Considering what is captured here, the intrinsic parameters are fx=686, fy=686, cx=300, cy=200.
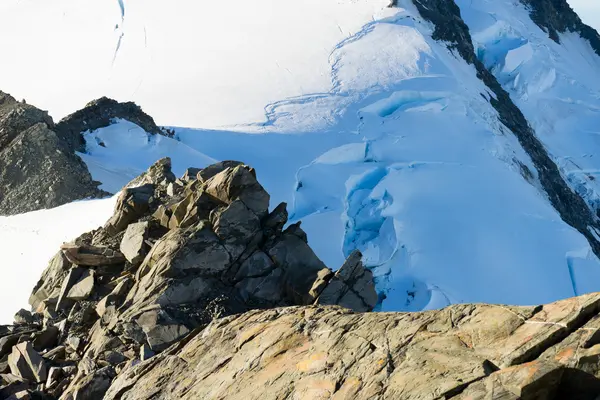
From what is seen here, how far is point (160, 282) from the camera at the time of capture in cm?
1070

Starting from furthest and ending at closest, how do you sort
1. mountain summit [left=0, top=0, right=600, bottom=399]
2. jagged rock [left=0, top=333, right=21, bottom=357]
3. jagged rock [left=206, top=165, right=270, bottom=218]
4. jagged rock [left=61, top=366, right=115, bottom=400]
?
jagged rock [left=206, top=165, right=270, bottom=218], jagged rock [left=0, top=333, right=21, bottom=357], jagged rock [left=61, top=366, right=115, bottom=400], mountain summit [left=0, top=0, right=600, bottom=399]

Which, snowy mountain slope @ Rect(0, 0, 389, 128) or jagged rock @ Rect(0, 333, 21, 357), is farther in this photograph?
snowy mountain slope @ Rect(0, 0, 389, 128)

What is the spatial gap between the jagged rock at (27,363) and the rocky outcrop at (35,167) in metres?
7.94

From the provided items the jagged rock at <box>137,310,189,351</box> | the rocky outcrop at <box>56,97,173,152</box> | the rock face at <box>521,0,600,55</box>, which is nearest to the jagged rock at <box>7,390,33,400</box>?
the jagged rock at <box>137,310,189,351</box>

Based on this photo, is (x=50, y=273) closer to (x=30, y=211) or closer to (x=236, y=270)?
(x=236, y=270)

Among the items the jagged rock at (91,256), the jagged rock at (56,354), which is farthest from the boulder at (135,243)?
the jagged rock at (56,354)

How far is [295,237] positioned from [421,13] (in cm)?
2668

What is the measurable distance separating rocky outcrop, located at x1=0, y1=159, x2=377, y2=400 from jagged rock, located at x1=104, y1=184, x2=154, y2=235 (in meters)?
0.02

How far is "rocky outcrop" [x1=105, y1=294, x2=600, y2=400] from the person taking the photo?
17.0ft

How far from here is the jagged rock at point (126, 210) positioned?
508 inches

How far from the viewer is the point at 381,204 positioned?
2141cm

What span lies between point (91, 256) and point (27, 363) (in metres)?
2.46

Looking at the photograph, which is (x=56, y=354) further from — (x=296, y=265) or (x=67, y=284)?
(x=296, y=265)

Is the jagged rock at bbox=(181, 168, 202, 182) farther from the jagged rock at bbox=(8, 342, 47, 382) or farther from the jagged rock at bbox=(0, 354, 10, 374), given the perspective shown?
the jagged rock at bbox=(0, 354, 10, 374)
